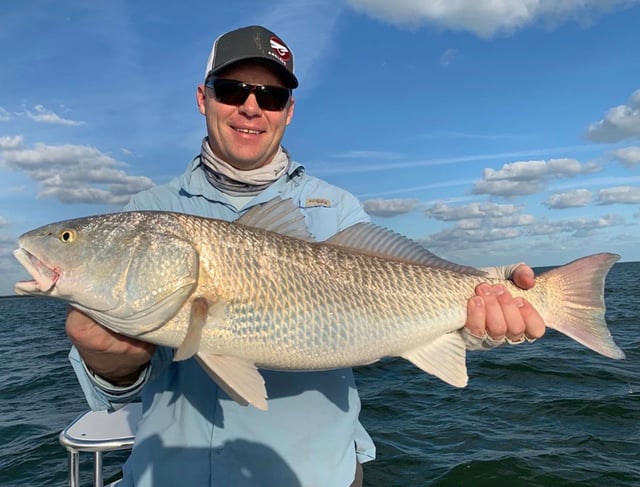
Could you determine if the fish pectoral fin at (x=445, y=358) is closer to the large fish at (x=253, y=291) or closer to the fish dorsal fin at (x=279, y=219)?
the large fish at (x=253, y=291)

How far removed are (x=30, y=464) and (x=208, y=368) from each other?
28.5 ft

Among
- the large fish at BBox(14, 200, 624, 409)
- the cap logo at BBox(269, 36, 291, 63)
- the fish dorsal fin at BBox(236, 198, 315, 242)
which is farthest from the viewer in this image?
the cap logo at BBox(269, 36, 291, 63)

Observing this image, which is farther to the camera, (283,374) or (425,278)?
(425,278)

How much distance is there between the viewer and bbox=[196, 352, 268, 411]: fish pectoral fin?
267cm

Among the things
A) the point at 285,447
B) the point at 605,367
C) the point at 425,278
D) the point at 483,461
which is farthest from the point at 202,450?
the point at 605,367

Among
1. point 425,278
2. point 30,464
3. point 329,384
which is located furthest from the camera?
point 30,464

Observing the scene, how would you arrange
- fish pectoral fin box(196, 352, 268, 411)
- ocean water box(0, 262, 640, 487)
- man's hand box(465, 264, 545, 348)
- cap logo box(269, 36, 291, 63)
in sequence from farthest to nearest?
ocean water box(0, 262, 640, 487), cap logo box(269, 36, 291, 63), man's hand box(465, 264, 545, 348), fish pectoral fin box(196, 352, 268, 411)

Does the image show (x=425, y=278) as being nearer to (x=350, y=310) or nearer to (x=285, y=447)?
(x=350, y=310)

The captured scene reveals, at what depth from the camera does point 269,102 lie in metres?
3.73

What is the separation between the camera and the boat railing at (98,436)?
16.0 ft

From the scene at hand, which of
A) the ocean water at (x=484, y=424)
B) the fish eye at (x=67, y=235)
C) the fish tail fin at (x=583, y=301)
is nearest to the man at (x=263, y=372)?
the fish tail fin at (x=583, y=301)

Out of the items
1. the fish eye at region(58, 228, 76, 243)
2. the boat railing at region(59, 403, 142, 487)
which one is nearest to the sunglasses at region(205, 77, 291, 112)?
the fish eye at region(58, 228, 76, 243)

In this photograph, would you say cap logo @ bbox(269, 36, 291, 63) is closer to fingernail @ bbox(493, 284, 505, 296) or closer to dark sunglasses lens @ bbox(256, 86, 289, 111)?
dark sunglasses lens @ bbox(256, 86, 289, 111)

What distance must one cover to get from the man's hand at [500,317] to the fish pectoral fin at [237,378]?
1.56m
